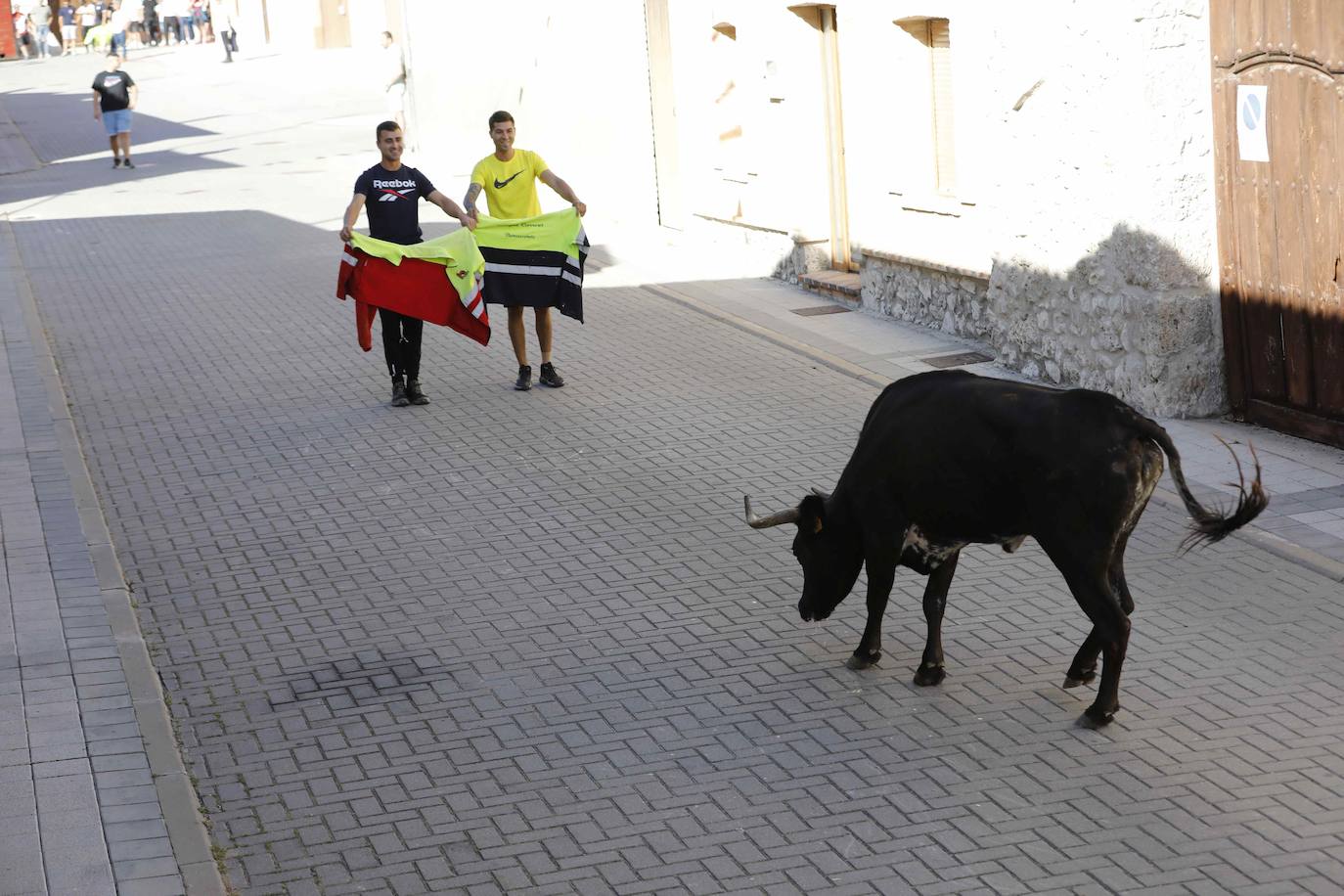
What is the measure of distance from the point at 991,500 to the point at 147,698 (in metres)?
3.85

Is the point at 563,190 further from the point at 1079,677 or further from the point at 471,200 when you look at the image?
the point at 1079,677

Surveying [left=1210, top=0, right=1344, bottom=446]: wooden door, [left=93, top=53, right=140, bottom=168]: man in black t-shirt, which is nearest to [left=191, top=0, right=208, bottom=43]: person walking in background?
[left=93, top=53, right=140, bottom=168]: man in black t-shirt

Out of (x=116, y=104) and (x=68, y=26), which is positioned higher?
(x=68, y=26)

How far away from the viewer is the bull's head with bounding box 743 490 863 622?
729 cm

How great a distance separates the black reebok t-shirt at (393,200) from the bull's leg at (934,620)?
659 centimetres

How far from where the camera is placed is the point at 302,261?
65.0 ft

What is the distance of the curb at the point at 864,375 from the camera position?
8.51 metres

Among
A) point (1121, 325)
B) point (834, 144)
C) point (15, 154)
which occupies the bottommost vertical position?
point (1121, 325)

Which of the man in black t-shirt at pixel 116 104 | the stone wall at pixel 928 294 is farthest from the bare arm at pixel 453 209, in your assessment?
the man in black t-shirt at pixel 116 104

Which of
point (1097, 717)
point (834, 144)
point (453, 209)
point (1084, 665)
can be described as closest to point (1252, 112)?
point (1084, 665)

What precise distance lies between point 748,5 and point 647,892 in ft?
42.9

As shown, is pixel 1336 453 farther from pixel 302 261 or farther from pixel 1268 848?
pixel 302 261

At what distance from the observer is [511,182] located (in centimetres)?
1305

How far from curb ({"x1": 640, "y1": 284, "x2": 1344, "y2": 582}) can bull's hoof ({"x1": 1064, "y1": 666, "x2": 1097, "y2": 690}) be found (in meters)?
2.00
